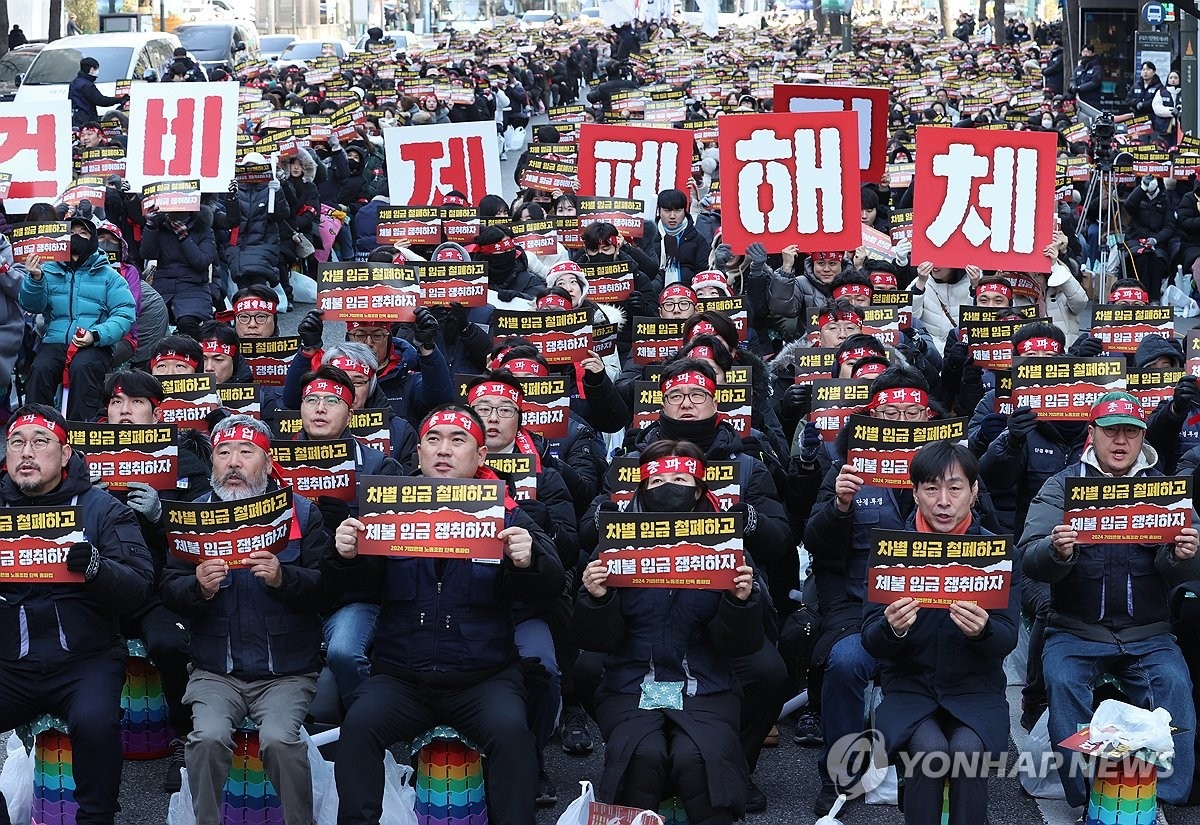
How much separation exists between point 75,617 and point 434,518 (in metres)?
1.44

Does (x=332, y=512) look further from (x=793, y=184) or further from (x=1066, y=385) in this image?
(x=793, y=184)

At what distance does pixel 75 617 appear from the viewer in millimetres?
6406

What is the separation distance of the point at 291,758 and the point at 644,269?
7.28 meters

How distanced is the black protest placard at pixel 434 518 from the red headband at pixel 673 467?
546 millimetres

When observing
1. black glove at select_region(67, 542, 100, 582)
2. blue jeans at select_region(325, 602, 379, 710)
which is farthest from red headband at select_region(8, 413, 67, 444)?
blue jeans at select_region(325, 602, 379, 710)

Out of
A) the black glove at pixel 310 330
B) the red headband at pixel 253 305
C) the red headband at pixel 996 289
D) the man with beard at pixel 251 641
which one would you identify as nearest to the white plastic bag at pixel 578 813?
the man with beard at pixel 251 641

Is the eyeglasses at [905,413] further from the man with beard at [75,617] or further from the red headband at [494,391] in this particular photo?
the man with beard at [75,617]

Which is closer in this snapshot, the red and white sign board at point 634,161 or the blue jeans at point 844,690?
the blue jeans at point 844,690

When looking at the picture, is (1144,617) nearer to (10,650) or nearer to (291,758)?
(291,758)

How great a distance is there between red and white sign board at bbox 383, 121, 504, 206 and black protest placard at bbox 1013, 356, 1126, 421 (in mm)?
8579

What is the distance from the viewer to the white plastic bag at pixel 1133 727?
619 centimetres

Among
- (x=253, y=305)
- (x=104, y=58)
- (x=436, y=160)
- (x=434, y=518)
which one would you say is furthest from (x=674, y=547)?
(x=104, y=58)

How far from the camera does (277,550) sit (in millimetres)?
6473

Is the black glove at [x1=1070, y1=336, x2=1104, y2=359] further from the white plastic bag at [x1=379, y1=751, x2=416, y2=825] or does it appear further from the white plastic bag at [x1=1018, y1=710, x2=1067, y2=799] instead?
the white plastic bag at [x1=379, y1=751, x2=416, y2=825]
